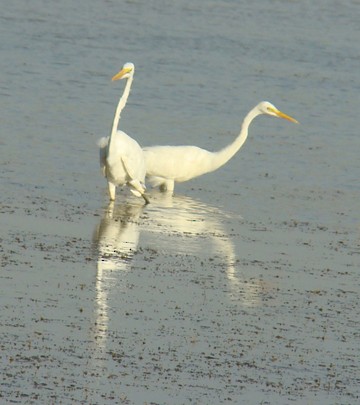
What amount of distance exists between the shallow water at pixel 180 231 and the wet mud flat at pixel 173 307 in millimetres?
24

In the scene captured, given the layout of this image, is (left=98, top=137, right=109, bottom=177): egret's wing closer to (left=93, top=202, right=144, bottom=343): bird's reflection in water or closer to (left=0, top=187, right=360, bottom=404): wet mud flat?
(left=93, top=202, right=144, bottom=343): bird's reflection in water

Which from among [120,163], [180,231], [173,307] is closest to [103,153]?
[120,163]

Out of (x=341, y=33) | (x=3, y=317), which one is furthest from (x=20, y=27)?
(x=3, y=317)

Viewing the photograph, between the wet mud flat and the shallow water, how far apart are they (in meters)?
0.02

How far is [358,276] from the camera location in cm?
1236

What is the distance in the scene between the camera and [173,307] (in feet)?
34.2

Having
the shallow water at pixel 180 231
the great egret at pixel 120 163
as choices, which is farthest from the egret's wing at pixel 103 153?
the shallow water at pixel 180 231

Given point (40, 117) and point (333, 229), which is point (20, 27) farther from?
point (333, 229)

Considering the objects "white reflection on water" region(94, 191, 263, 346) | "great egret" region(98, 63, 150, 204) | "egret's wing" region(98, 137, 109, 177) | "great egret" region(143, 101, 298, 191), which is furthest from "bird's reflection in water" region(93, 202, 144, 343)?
"great egret" region(143, 101, 298, 191)

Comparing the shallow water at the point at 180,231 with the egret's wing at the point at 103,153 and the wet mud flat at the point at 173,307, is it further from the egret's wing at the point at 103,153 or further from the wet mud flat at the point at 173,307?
the egret's wing at the point at 103,153

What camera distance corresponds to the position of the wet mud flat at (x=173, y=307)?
8.42 meters

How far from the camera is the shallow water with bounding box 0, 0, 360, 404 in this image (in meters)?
8.75

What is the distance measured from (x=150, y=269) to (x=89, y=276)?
834 mm

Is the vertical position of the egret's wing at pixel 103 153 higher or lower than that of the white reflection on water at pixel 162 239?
higher
